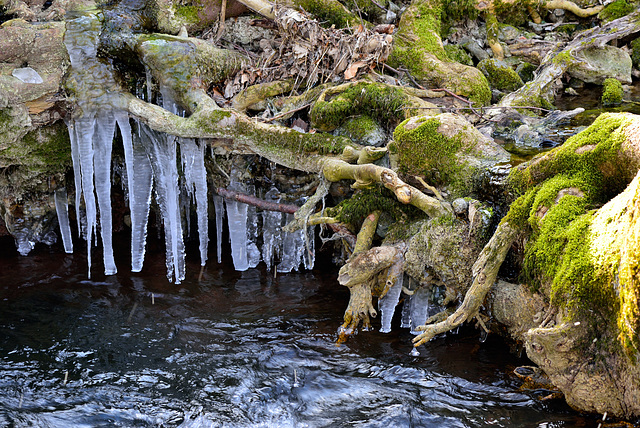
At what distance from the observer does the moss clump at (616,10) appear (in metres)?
9.75

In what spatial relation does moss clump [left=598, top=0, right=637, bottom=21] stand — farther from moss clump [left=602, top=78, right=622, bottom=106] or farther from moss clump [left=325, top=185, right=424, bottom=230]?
moss clump [left=325, top=185, right=424, bottom=230]

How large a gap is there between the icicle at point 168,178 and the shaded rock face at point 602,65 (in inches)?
264

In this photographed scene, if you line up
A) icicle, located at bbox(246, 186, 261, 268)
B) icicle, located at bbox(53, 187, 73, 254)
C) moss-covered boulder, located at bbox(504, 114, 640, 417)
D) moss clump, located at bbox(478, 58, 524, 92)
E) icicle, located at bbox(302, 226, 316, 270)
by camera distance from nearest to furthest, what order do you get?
moss-covered boulder, located at bbox(504, 114, 640, 417), icicle, located at bbox(302, 226, 316, 270), icicle, located at bbox(246, 186, 261, 268), icicle, located at bbox(53, 187, 73, 254), moss clump, located at bbox(478, 58, 524, 92)

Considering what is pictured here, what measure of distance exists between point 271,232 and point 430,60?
343cm

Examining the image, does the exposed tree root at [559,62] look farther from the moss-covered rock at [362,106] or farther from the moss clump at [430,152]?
the moss clump at [430,152]

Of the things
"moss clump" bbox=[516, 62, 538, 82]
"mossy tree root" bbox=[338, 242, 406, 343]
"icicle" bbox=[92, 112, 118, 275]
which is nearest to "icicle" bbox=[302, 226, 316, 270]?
"mossy tree root" bbox=[338, 242, 406, 343]

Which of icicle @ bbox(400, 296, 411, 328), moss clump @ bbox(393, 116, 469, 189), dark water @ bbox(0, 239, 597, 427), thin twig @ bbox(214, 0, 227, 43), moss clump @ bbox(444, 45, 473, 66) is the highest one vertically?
thin twig @ bbox(214, 0, 227, 43)

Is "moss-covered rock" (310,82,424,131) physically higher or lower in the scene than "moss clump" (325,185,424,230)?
higher

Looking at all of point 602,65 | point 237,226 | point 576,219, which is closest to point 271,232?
point 237,226

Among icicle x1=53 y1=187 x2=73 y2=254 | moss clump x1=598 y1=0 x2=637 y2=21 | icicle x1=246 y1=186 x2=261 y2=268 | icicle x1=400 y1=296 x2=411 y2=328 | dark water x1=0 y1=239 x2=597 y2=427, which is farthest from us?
moss clump x1=598 y1=0 x2=637 y2=21

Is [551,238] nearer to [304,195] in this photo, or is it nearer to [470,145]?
[470,145]

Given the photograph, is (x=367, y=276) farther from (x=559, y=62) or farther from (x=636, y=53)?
(x=636, y=53)

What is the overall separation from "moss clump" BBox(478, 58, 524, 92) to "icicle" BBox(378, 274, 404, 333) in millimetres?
4714

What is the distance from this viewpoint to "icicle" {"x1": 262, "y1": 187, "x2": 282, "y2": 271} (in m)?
7.18
